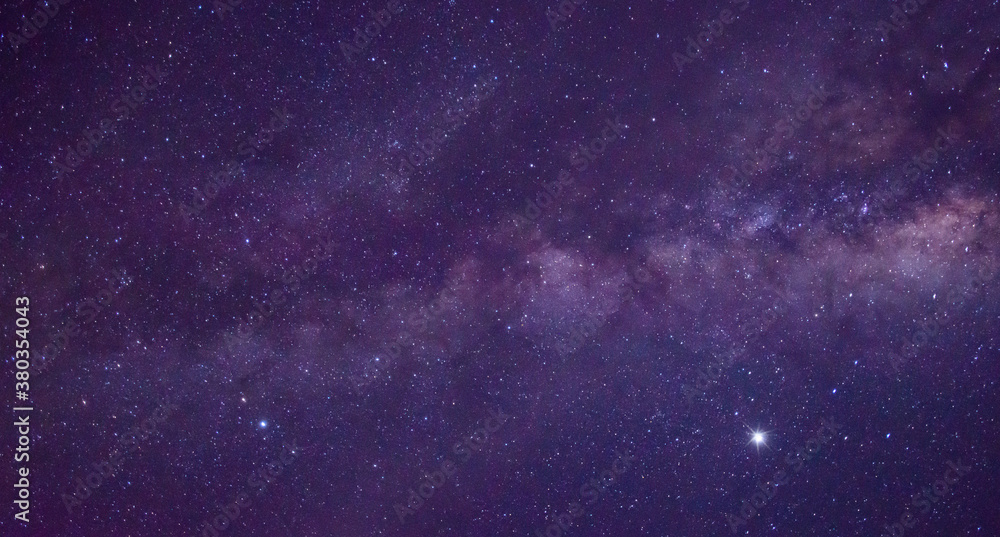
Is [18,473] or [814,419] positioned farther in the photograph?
[814,419]

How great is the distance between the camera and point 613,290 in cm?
284

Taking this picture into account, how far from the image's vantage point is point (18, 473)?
2.65m

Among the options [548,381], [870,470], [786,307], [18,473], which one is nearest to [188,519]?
[18,473]

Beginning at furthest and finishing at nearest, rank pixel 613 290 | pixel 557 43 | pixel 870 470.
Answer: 1. pixel 870 470
2. pixel 613 290
3. pixel 557 43

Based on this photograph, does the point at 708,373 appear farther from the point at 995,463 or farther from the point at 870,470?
the point at 995,463

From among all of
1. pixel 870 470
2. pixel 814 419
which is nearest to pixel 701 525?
pixel 814 419

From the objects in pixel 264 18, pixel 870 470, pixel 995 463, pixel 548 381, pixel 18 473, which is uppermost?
pixel 264 18

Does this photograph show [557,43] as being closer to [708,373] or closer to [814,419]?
[708,373]

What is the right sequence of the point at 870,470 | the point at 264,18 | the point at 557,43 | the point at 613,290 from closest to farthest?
the point at 264,18 < the point at 557,43 < the point at 613,290 < the point at 870,470

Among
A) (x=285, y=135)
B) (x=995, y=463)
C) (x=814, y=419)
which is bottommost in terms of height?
(x=995, y=463)

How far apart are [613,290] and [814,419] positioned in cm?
168

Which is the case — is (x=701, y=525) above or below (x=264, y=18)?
below

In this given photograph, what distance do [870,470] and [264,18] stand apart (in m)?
4.93

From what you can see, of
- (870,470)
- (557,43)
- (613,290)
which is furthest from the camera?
(870,470)
